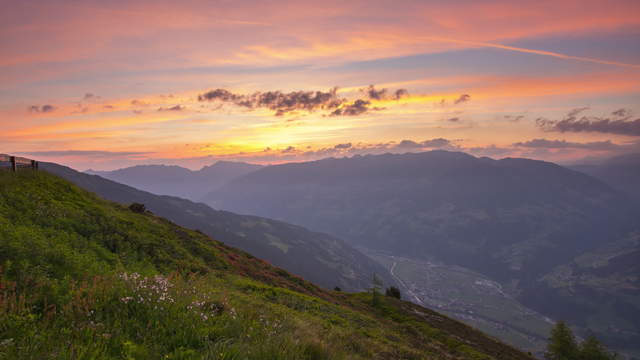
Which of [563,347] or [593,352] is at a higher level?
[563,347]

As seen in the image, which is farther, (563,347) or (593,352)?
(563,347)

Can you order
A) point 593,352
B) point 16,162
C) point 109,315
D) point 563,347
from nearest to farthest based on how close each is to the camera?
point 109,315 → point 16,162 → point 593,352 → point 563,347

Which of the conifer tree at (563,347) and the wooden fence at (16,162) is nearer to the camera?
the wooden fence at (16,162)

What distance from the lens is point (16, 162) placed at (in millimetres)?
25172

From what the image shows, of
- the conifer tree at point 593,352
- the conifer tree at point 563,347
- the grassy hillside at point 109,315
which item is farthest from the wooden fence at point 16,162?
the conifer tree at point 593,352

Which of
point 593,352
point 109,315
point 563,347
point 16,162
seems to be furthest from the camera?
point 563,347

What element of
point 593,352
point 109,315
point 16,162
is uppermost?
point 16,162

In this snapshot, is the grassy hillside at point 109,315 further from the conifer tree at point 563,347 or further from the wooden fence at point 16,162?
the conifer tree at point 563,347

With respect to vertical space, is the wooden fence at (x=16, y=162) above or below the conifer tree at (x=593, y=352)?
above

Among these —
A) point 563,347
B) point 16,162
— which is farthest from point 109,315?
point 563,347

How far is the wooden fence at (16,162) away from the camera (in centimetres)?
2296

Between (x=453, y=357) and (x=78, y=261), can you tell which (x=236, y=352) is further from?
(x=453, y=357)

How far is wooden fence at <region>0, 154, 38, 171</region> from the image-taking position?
2296 cm

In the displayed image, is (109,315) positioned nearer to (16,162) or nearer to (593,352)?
(16,162)
